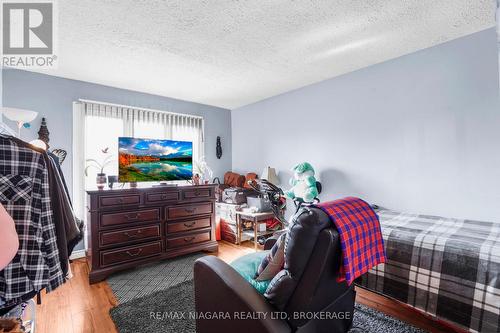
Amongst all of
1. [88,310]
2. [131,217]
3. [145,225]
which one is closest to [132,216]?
[131,217]

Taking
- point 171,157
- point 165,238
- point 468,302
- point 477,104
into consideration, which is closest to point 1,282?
point 165,238

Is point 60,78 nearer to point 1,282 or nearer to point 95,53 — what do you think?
point 95,53

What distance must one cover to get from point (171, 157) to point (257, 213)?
1.42m

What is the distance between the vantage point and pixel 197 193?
10.3 feet

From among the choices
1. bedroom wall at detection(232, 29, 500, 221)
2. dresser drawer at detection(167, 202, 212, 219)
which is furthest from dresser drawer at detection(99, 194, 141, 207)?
bedroom wall at detection(232, 29, 500, 221)

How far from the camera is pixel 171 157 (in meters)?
3.11

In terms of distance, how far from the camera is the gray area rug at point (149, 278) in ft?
7.34

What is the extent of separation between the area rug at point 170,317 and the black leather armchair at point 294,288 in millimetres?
694

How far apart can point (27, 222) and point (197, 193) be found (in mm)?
2103

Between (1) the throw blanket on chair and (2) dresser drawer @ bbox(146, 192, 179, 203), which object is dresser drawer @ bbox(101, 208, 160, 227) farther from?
(1) the throw blanket on chair

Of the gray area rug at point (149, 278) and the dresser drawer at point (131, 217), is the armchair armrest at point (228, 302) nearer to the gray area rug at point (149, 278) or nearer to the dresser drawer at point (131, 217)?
the gray area rug at point (149, 278)

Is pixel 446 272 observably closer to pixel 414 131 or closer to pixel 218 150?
pixel 414 131

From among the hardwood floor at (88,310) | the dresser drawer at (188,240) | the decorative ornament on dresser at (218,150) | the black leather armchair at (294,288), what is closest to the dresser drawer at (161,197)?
the dresser drawer at (188,240)

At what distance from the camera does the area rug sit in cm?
169
